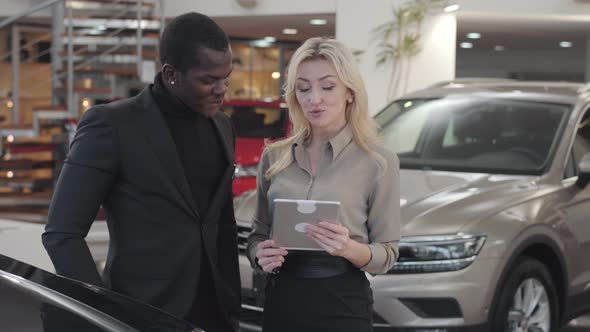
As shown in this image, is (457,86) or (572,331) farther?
(457,86)

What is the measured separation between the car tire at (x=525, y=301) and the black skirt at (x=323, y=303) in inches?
75.6

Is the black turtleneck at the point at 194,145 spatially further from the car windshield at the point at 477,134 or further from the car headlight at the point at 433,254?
the car windshield at the point at 477,134

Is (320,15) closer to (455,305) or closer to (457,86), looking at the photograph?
(457,86)

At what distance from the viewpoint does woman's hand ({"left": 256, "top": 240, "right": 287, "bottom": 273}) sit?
294cm

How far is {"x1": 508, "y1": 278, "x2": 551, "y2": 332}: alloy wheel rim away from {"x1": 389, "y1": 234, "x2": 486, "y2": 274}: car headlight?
411 mm

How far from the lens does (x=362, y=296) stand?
10.00 ft

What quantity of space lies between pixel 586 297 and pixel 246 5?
39.0 ft

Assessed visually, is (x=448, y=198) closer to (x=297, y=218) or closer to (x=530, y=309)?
(x=530, y=309)

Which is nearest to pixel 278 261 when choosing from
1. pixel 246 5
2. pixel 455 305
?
pixel 455 305

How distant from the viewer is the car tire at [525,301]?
4.85m

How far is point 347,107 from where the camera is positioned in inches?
125

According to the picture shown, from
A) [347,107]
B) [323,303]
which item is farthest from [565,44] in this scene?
[323,303]

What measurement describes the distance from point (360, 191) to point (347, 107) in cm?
30

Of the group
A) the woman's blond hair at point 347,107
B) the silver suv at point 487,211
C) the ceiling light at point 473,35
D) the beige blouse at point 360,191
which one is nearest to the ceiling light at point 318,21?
the ceiling light at point 473,35
